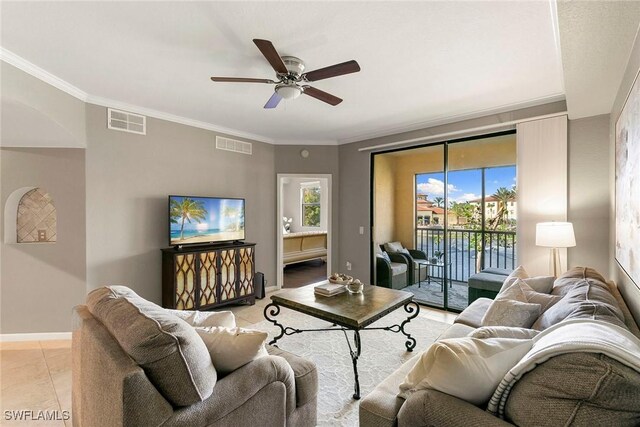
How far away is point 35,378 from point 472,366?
3.34 meters

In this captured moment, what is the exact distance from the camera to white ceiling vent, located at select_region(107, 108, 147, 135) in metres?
3.42

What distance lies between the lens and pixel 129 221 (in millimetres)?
3594

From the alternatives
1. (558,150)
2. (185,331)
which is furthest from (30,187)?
(558,150)

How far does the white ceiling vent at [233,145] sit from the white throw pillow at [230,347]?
11.8ft

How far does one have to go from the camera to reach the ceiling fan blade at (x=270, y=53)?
181cm

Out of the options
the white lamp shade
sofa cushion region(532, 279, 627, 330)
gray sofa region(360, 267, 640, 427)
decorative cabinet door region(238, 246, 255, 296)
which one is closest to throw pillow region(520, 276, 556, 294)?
sofa cushion region(532, 279, 627, 330)

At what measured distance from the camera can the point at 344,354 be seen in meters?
2.81

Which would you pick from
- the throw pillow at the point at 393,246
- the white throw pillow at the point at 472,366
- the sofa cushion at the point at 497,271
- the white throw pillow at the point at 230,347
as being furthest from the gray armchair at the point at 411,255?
the white throw pillow at the point at 230,347

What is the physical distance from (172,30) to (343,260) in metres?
4.05

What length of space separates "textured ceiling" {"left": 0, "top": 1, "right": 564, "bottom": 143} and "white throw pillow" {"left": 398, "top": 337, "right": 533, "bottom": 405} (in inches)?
75.8

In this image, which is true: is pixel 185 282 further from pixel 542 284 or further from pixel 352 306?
pixel 542 284

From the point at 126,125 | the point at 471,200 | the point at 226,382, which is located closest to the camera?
the point at 226,382

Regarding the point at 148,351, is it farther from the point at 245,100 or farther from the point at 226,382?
the point at 245,100

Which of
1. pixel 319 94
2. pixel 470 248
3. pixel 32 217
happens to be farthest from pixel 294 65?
pixel 32 217
